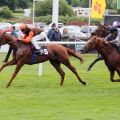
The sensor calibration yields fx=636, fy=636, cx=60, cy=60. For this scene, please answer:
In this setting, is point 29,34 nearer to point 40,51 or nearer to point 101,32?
point 40,51

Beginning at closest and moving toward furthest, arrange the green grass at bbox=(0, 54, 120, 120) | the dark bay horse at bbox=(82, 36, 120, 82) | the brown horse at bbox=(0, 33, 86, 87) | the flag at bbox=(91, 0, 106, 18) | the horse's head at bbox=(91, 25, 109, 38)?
the green grass at bbox=(0, 54, 120, 120)
the dark bay horse at bbox=(82, 36, 120, 82)
the brown horse at bbox=(0, 33, 86, 87)
the horse's head at bbox=(91, 25, 109, 38)
the flag at bbox=(91, 0, 106, 18)

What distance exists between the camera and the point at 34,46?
57.9ft

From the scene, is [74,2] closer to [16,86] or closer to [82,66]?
[82,66]

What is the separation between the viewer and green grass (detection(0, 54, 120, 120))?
11.8m

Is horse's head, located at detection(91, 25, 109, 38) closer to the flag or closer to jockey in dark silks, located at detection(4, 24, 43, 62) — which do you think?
jockey in dark silks, located at detection(4, 24, 43, 62)

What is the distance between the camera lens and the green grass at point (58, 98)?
38.8 ft

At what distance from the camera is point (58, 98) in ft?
47.9

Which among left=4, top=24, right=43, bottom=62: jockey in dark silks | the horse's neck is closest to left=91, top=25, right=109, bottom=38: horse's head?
left=4, top=24, right=43, bottom=62: jockey in dark silks

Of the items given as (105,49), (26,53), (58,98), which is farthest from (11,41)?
(58,98)

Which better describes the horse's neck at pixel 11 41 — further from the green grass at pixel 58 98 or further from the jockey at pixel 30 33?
the green grass at pixel 58 98

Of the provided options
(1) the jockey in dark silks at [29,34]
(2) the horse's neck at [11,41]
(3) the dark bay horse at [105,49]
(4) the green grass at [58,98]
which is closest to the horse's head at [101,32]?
(4) the green grass at [58,98]

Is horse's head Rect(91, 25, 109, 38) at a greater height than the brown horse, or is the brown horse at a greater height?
horse's head Rect(91, 25, 109, 38)

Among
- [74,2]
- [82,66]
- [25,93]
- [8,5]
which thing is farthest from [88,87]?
[74,2]

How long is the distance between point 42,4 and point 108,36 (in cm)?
4966
